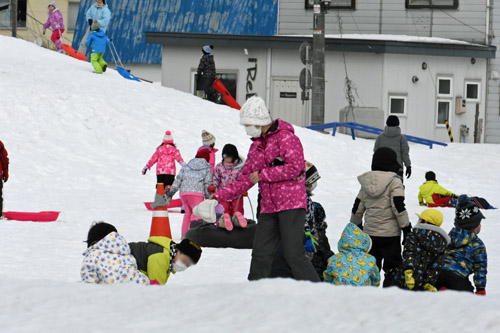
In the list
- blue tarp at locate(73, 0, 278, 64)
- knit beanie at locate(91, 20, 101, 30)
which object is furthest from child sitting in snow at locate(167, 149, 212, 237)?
blue tarp at locate(73, 0, 278, 64)

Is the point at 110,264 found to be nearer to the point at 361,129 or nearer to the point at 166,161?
the point at 166,161

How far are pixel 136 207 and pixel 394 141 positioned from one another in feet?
13.1

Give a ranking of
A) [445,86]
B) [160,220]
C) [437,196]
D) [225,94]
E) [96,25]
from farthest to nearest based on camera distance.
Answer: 1. [445,86]
2. [225,94]
3. [96,25]
4. [437,196]
5. [160,220]

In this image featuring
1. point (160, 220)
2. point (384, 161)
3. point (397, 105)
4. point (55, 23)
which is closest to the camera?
point (384, 161)

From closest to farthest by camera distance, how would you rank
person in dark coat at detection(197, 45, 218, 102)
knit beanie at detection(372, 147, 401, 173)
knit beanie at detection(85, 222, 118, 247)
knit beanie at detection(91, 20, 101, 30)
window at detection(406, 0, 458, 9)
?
1. knit beanie at detection(85, 222, 118, 247)
2. knit beanie at detection(372, 147, 401, 173)
3. knit beanie at detection(91, 20, 101, 30)
4. person in dark coat at detection(197, 45, 218, 102)
5. window at detection(406, 0, 458, 9)

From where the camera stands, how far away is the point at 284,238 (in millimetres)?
6980

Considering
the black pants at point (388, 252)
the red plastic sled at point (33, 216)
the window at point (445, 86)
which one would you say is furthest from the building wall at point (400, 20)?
the black pants at point (388, 252)

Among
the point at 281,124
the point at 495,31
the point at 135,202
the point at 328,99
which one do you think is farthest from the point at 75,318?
A: the point at 495,31

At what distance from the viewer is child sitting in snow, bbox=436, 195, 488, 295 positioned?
700 centimetres

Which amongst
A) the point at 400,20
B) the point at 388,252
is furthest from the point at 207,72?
the point at 388,252

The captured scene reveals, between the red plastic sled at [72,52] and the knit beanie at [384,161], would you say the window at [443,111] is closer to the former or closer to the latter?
the red plastic sled at [72,52]

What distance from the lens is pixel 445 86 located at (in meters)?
30.0

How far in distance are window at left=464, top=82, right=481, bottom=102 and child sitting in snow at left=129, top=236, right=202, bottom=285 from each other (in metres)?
24.8

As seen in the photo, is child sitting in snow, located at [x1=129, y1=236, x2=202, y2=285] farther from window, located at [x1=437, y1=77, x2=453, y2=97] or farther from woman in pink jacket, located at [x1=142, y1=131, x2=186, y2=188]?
window, located at [x1=437, y1=77, x2=453, y2=97]
